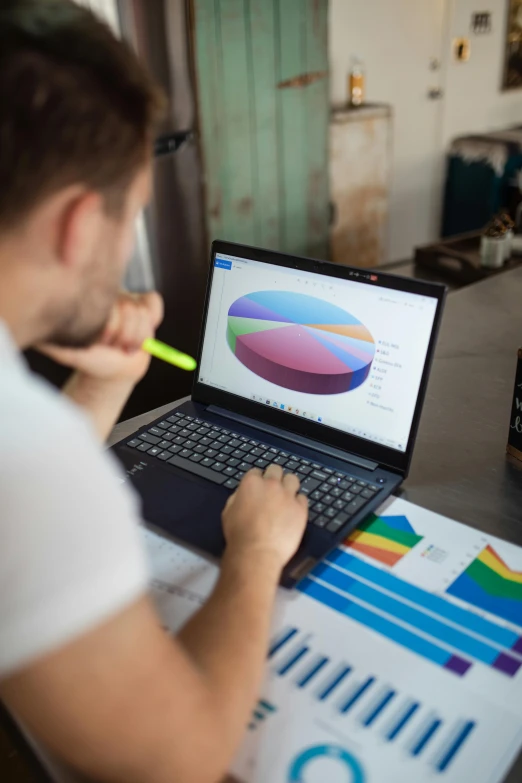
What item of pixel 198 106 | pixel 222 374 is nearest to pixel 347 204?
pixel 198 106

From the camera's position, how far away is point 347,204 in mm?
3289

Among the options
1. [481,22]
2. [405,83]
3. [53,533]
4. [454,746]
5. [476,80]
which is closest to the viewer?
[53,533]

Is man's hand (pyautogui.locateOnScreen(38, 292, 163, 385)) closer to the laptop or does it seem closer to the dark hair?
the laptop

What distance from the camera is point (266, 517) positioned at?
78 cm

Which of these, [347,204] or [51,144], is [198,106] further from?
[51,144]

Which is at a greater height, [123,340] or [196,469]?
[123,340]

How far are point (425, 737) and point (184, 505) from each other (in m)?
0.41

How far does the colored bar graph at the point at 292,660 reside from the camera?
2.12 feet

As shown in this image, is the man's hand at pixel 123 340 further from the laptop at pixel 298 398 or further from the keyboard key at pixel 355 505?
the keyboard key at pixel 355 505

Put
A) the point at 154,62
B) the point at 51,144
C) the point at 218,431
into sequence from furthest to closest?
the point at 154,62
the point at 218,431
the point at 51,144

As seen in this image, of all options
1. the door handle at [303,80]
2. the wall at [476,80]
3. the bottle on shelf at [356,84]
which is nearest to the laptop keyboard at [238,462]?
the door handle at [303,80]

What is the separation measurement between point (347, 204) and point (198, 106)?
127cm

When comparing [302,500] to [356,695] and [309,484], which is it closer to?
[309,484]

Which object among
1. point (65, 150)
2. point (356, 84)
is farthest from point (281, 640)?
point (356, 84)
